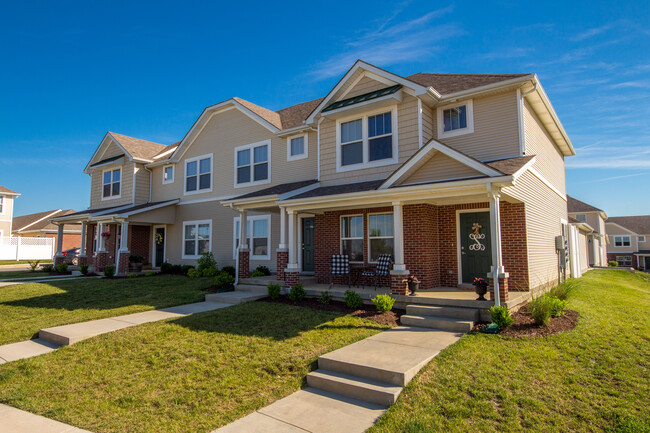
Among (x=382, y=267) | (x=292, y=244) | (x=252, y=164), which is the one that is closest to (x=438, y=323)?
(x=382, y=267)

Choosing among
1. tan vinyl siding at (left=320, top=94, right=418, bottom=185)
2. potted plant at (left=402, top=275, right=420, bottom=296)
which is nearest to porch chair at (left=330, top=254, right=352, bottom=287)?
potted plant at (left=402, top=275, right=420, bottom=296)

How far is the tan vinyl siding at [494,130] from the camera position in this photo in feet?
33.0

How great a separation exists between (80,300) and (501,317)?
1163cm

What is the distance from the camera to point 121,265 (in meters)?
17.8

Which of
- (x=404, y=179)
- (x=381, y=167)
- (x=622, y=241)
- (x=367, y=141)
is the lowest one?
(x=622, y=241)

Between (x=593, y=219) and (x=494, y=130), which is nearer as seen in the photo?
(x=494, y=130)

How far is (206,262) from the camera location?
1692 centimetres

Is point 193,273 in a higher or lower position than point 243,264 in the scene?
lower

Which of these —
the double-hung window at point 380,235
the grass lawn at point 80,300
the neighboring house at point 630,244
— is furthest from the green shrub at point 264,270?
the neighboring house at point 630,244

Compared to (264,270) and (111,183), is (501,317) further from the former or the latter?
(111,183)

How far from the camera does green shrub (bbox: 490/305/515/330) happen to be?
6.92 m

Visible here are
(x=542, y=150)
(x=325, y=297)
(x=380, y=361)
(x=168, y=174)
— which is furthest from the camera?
(x=168, y=174)

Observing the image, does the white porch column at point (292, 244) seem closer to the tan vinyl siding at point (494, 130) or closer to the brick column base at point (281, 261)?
the brick column base at point (281, 261)

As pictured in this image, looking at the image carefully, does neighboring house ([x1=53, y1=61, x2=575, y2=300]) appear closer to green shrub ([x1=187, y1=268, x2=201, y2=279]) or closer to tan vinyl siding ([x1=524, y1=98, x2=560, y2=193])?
tan vinyl siding ([x1=524, y1=98, x2=560, y2=193])
